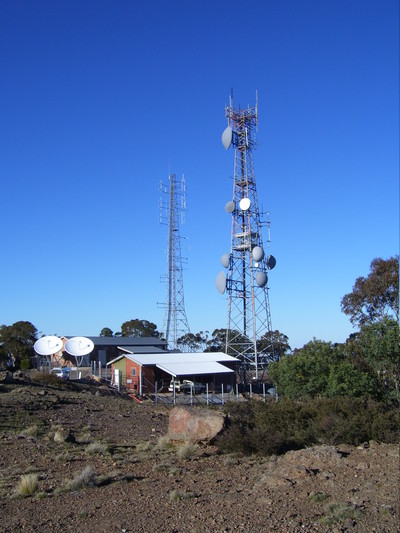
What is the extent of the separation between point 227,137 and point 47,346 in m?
24.8

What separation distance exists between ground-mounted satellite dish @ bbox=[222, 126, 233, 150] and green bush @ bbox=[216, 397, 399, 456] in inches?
1184

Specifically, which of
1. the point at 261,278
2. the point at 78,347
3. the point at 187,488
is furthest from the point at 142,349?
the point at 187,488

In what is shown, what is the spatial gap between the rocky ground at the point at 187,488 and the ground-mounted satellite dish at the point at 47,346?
33.7 metres

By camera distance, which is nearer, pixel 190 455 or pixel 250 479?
pixel 250 479

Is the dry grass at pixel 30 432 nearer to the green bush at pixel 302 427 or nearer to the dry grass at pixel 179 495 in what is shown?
the green bush at pixel 302 427

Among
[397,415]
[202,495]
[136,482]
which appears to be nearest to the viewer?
[202,495]

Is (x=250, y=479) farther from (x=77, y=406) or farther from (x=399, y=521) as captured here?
(x=77, y=406)

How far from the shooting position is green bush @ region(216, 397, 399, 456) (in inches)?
608

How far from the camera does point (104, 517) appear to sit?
9047 millimetres

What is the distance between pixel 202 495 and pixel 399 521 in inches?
139

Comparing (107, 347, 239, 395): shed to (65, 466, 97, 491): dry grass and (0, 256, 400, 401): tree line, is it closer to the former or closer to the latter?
(0, 256, 400, 401): tree line

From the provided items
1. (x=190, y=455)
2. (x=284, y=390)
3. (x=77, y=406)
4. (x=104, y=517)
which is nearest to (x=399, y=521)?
(x=104, y=517)

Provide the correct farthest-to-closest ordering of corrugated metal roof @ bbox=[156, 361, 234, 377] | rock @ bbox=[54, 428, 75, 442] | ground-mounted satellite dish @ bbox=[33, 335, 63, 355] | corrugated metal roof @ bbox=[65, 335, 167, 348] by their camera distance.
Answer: corrugated metal roof @ bbox=[65, 335, 167, 348]
ground-mounted satellite dish @ bbox=[33, 335, 63, 355]
corrugated metal roof @ bbox=[156, 361, 234, 377]
rock @ bbox=[54, 428, 75, 442]

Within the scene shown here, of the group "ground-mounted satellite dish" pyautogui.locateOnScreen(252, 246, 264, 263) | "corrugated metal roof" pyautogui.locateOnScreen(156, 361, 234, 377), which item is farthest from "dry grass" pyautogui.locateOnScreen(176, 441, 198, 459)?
"ground-mounted satellite dish" pyautogui.locateOnScreen(252, 246, 264, 263)
